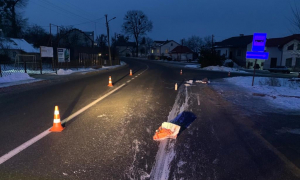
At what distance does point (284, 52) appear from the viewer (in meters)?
42.8

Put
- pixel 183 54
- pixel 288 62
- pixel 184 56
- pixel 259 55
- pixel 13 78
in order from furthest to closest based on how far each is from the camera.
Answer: pixel 184 56 → pixel 183 54 → pixel 288 62 → pixel 13 78 → pixel 259 55

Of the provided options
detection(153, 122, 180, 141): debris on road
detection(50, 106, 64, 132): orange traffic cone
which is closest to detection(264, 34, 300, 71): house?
detection(153, 122, 180, 141): debris on road

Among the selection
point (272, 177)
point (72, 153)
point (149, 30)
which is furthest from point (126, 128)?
point (149, 30)

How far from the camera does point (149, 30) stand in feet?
318

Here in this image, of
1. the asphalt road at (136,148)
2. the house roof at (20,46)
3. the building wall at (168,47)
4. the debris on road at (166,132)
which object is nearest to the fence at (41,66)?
the house roof at (20,46)

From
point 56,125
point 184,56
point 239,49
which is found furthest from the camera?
point 184,56

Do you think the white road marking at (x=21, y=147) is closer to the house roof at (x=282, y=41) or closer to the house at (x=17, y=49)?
the house at (x=17, y=49)

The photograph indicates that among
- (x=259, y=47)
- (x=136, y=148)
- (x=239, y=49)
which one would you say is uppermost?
(x=239, y=49)

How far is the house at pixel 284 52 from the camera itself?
40.3 meters

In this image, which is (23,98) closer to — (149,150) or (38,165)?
(38,165)

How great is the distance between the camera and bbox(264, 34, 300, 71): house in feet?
132

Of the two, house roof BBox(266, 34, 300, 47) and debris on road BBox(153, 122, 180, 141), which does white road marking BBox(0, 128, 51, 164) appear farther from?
house roof BBox(266, 34, 300, 47)

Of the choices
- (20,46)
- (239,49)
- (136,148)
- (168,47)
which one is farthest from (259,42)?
(168,47)

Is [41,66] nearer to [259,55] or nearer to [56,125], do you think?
[56,125]
